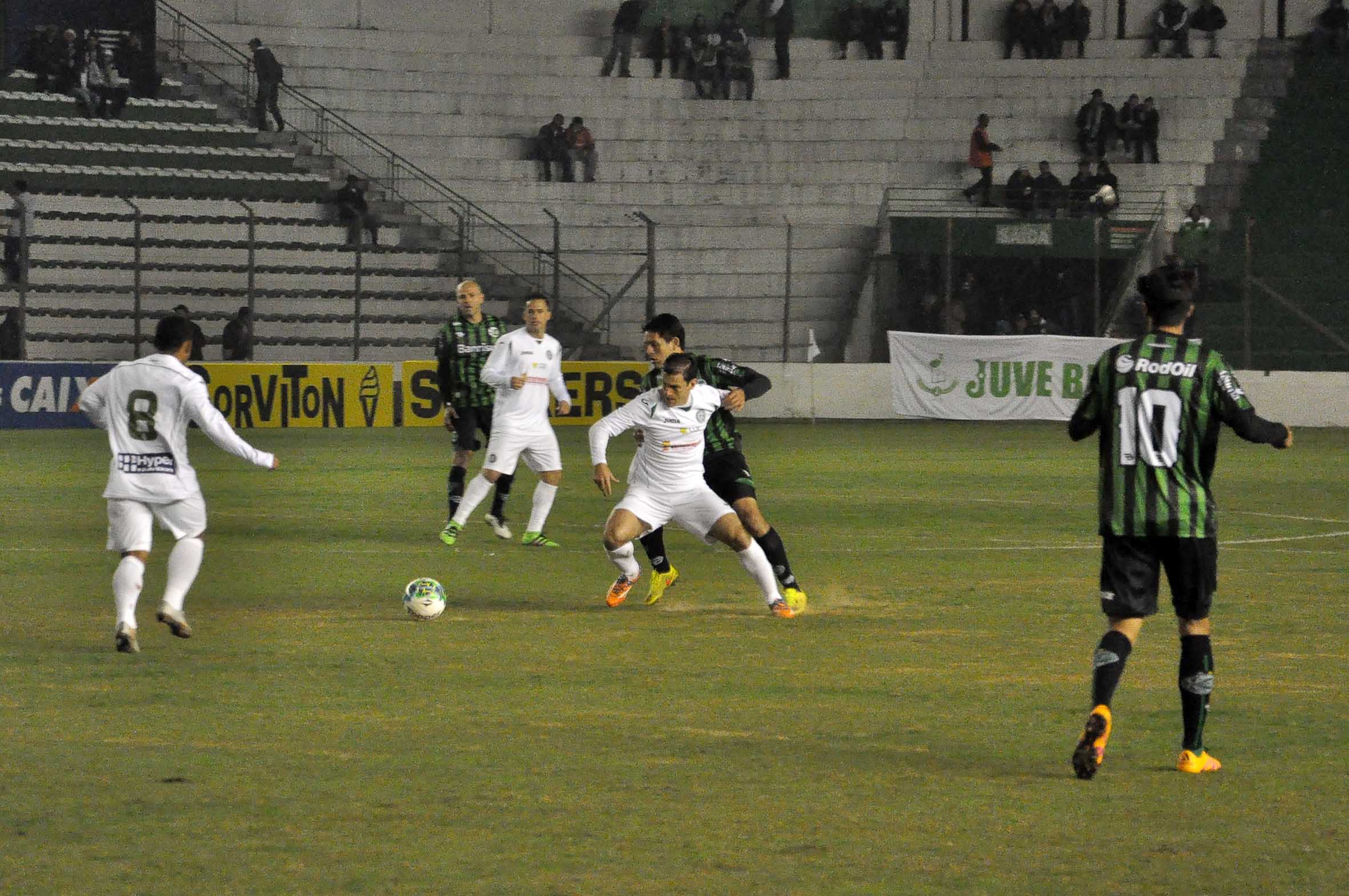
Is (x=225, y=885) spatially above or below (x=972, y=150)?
below

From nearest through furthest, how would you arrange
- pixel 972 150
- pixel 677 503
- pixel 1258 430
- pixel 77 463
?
1. pixel 1258 430
2. pixel 677 503
3. pixel 77 463
4. pixel 972 150

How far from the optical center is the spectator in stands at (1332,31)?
1759 inches

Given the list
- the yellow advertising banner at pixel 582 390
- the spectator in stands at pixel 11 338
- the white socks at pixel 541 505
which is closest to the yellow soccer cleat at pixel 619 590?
the white socks at pixel 541 505

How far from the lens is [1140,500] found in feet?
24.8

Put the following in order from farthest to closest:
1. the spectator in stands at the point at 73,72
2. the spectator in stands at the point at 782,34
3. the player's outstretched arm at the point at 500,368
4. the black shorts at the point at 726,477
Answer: the spectator in stands at the point at 782,34 < the spectator in stands at the point at 73,72 < the player's outstretched arm at the point at 500,368 < the black shorts at the point at 726,477

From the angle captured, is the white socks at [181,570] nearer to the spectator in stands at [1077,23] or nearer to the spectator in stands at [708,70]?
the spectator in stands at [708,70]

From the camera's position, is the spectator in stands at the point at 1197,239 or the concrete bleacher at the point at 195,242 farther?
the spectator in stands at the point at 1197,239

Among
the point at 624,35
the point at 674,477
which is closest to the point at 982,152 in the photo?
the point at 624,35

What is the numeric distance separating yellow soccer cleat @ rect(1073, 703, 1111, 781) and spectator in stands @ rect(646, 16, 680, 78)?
41.6 m

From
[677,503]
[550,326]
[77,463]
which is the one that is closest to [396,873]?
[677,503]

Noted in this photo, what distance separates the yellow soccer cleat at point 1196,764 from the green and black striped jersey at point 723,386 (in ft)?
18.5

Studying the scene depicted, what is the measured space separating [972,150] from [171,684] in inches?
1378

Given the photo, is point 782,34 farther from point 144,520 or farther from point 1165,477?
point 1165,477

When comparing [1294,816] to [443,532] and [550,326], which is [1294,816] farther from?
[550,326]
